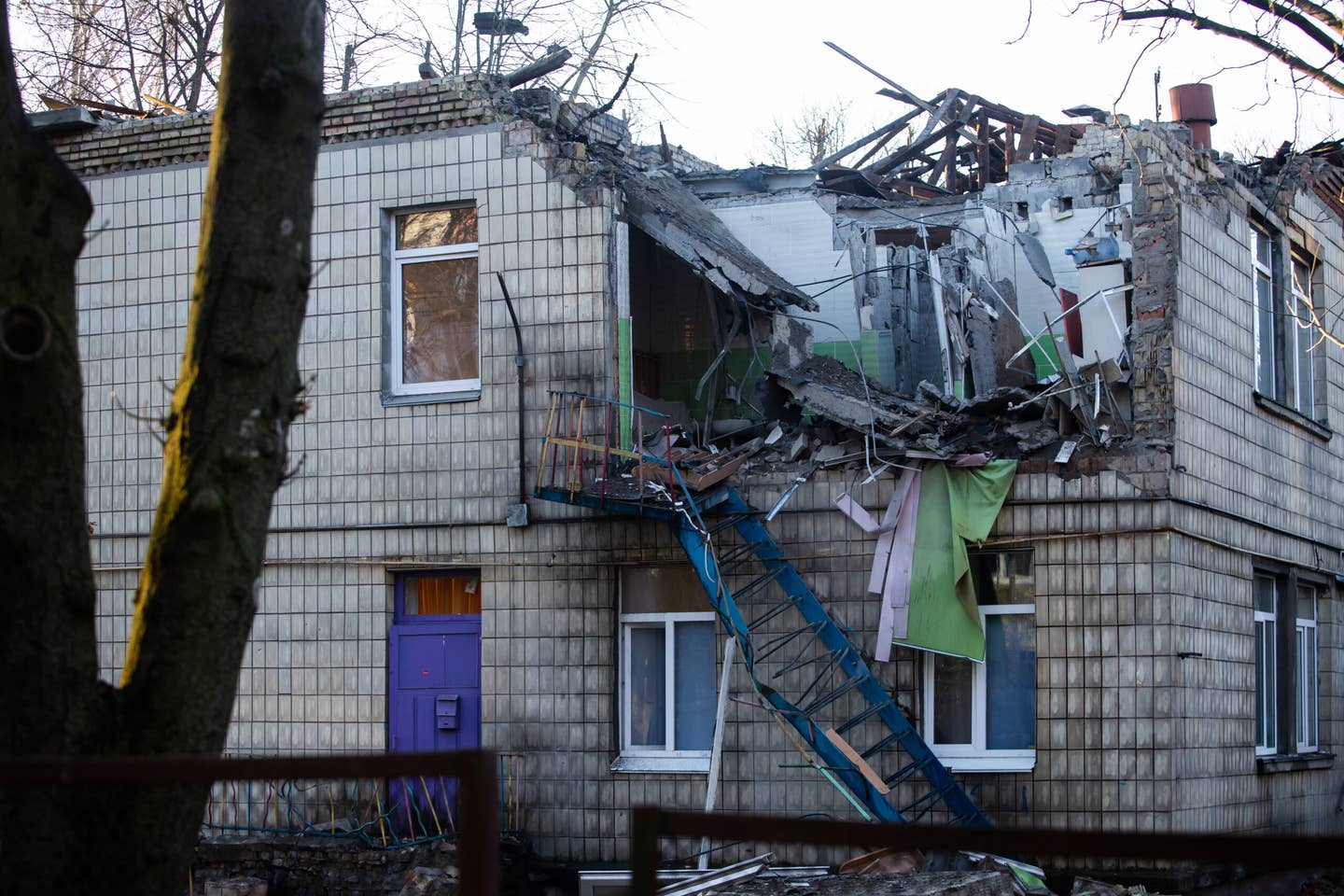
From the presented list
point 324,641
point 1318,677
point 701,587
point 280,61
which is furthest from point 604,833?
point 280,61

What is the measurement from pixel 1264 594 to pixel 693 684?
5118 mm

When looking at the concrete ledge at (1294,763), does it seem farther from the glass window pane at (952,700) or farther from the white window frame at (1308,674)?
the glass window pane at (952,700)

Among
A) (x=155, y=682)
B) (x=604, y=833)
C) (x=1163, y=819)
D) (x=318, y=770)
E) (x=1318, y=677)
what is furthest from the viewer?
(x=1318, y=677)

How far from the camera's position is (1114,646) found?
10.6 m

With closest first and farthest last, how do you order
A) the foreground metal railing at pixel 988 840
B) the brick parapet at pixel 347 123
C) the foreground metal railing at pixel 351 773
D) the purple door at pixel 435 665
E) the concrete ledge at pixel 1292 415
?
the foreground metal railing at pixel 988 840, the foreground metal railing at pixel 351 773, the purple door at pixel 435 665, the brick parapet at pixel 347 123, the concrete ledge at pixel 1292 415

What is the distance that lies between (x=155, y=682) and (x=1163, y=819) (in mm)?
8124

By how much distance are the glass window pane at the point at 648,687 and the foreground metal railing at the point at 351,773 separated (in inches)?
328

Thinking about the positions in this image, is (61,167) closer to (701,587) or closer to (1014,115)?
(701,587)

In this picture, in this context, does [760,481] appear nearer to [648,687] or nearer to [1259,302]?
[648,687]

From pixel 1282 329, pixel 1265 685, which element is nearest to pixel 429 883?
pixel 1265 685

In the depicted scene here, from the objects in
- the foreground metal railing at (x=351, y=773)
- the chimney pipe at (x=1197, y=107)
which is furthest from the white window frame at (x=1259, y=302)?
the foreground metal railing at (x=351, y=773)

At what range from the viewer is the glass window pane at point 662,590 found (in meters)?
11.6

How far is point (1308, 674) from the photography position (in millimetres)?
13633

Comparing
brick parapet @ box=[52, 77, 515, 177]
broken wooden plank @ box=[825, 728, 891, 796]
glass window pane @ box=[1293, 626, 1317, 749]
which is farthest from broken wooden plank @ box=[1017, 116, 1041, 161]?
broken wooden plank @ box=[825, 728, 891, 796]
